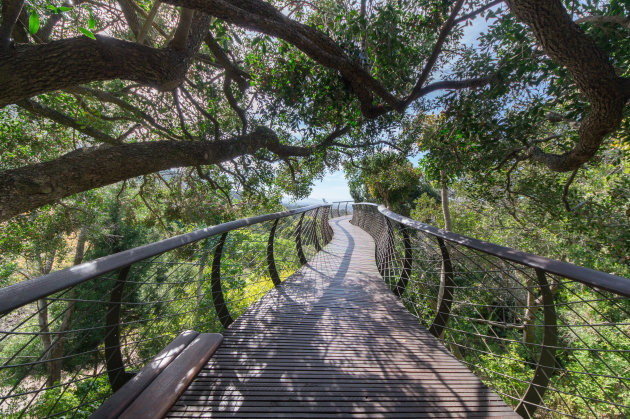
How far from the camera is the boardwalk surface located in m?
1.59

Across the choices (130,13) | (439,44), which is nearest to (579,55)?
(439,44)

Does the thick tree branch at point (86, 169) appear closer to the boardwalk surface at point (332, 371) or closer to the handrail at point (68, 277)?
the handrail at point (68, 277)

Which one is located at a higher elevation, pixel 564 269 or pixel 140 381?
pixel 564 269

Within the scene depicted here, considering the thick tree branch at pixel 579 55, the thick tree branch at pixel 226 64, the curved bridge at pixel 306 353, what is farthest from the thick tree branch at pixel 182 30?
the thick tree branch at pixel 579 55

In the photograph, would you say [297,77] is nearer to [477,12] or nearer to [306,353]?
[477,12]

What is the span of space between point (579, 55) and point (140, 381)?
4401mm

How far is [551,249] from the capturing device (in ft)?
25.9

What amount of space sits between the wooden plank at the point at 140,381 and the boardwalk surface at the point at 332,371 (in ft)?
0.93

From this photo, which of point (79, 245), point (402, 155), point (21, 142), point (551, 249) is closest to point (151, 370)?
point (21, 142)

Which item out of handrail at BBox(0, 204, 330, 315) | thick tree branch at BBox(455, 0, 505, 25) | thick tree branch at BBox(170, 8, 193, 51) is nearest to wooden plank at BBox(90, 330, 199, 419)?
handrail at BBox(0, 204, 330, 315)

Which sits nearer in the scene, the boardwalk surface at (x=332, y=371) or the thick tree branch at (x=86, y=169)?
the boardwalk surface at (x=332, y=371)

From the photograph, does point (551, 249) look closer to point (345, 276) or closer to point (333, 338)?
point (345, 276)

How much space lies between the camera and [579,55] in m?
2.43

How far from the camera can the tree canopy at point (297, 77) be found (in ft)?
7.77
